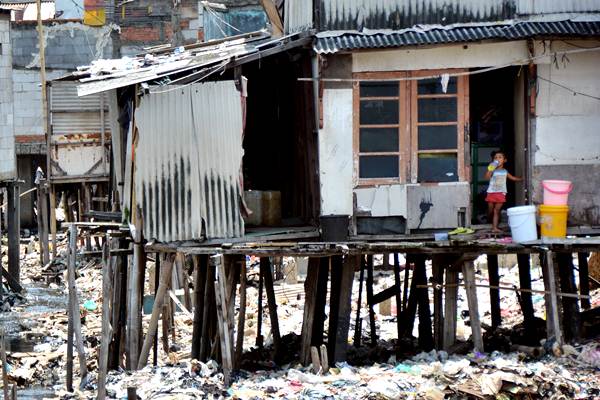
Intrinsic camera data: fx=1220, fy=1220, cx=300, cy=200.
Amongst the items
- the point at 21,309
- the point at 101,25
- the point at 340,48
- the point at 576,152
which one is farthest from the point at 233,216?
the point at 101,25

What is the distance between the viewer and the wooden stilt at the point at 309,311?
16.8m

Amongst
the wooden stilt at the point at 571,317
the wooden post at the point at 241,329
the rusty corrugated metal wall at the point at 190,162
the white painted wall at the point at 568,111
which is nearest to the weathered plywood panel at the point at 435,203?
the white painted wall at the point at 568,111

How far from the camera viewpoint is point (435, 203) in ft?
52.0

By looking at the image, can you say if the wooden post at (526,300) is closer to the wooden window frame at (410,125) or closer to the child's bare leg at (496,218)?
the child's bare leg at (496,218)

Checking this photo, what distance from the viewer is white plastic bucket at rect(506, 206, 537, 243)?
15.3 metres

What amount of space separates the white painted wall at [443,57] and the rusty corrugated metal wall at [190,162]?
5.85ft

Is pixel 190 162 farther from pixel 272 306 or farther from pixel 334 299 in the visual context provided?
pixel 272 306

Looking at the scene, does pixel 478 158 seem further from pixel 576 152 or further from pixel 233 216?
pixel 233 216

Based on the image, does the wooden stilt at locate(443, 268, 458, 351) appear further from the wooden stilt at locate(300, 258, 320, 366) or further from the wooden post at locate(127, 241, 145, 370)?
the wooden post at locate(127, 241, 145, 370)

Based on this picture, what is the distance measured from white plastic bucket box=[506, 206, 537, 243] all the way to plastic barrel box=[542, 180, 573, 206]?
32cm

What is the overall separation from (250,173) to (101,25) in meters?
18.0

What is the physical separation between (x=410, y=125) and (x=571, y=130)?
6.92ft

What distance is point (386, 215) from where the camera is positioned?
1582cm

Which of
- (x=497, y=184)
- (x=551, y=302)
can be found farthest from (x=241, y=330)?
(x=551, y=302)
